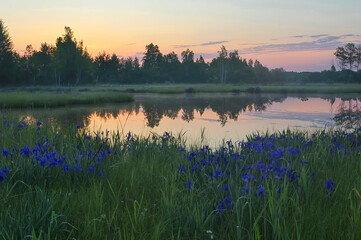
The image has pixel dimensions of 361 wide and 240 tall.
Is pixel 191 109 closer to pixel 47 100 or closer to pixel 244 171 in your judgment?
pixel 47 100

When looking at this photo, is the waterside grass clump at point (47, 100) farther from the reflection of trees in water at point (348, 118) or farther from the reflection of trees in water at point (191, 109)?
the reflection of trees in water at point (348, 118)

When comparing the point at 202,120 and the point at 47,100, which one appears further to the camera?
the point at 47,100

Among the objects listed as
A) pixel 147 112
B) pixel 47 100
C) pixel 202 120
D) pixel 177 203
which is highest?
pixel 47 100

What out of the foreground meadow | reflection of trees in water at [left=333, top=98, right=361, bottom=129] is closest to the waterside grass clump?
the foreground meadow

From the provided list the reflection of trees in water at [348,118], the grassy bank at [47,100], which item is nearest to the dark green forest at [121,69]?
the grassy bank at [47,100]

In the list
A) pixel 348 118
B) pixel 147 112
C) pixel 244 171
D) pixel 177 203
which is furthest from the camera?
pixel 147 112

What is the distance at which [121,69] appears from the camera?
341 feet

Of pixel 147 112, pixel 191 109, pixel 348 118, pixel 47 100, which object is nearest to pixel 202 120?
pixel 147 112

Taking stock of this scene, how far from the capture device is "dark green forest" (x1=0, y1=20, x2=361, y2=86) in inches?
2502

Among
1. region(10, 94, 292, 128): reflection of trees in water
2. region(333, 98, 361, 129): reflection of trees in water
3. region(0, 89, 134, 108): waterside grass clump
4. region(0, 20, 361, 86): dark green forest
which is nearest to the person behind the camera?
region(333, 98, 361, 129): reflection of trees in water

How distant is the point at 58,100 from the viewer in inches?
944

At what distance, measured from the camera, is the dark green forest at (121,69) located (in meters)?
63.6

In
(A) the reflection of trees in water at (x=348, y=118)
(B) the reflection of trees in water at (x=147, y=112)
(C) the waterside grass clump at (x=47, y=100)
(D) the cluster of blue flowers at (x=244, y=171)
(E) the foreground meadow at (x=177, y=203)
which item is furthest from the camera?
(C) the waterside grass clump at (x=47, y=100)

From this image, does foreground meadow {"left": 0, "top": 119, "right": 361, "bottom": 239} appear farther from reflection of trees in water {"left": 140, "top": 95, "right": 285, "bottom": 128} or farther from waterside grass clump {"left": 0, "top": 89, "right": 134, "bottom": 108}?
waterside grass clump {"left": 0, "top": 89, "right": 134, "bottom": 108}
